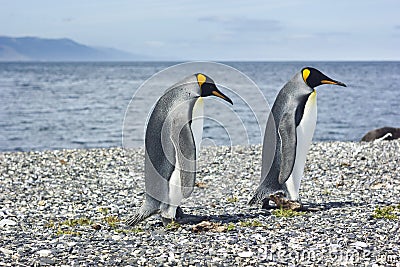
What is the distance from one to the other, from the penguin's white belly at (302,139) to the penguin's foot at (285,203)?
144 millimetres

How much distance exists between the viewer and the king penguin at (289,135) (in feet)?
21.9

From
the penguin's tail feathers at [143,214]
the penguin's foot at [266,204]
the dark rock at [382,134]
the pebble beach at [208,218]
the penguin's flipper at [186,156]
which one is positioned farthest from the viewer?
the dark rock at [382,134]

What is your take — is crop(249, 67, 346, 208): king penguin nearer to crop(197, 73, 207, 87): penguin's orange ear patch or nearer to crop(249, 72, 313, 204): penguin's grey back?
crop(249, 72, 313, 204): penguin's grey back

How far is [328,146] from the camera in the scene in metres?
12.4

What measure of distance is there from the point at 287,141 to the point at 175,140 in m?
1.45

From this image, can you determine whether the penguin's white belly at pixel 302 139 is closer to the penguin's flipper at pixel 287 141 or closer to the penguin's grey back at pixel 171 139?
the penguin's flipper at pixel 287 141

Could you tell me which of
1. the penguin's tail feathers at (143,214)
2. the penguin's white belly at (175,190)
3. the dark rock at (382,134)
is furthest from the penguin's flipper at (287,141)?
the dark rock at (382,134)

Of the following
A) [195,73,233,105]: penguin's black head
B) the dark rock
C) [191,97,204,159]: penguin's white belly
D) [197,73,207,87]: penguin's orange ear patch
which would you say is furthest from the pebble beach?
the dark rock

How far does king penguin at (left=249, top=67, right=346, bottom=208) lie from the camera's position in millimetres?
6688

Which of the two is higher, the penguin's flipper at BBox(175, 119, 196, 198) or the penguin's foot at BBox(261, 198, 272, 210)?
the penguin's flipper at BBox(175, 119, 196, 198)

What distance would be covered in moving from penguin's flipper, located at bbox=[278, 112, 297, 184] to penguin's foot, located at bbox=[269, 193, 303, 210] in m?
0.29

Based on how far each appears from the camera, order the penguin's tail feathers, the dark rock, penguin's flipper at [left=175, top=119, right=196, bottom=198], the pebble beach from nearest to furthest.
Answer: the pebble beach → penguin's flipper at [left=175, top=119, right=196, bottom=198] → the penguin's tail feathers → the dark rock

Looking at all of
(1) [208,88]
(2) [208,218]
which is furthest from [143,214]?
(1) [208,88]

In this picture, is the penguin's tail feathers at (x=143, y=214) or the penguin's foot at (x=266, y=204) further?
the penguin's foot at (x=266, y=204)
